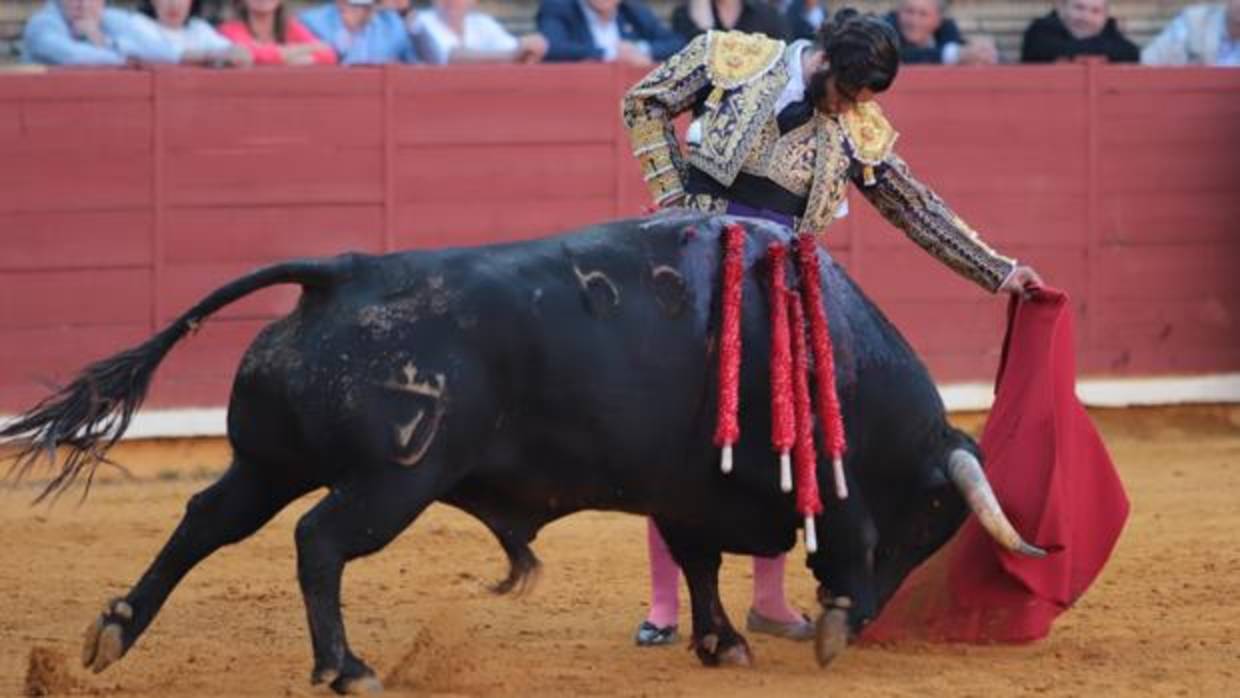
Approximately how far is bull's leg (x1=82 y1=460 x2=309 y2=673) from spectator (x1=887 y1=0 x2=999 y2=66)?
5.34 meters

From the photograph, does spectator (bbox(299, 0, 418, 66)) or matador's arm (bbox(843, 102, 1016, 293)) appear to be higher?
spectator (bbox(299, 0, 418, 66))

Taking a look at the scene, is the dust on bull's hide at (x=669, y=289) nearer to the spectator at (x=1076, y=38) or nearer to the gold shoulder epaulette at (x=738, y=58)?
the gold shoulder epaulette at (x=738, y=58)

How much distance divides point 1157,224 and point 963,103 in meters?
0.96

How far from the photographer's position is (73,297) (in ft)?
27.6

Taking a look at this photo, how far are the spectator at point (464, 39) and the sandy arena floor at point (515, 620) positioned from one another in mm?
1857

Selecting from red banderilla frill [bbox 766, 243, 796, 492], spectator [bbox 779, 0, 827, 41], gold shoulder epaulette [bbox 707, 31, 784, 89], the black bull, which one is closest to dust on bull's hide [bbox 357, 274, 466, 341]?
the black bull

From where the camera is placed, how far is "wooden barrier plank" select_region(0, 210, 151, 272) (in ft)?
27.2

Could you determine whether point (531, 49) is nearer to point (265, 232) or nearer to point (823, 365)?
point (265, 232)

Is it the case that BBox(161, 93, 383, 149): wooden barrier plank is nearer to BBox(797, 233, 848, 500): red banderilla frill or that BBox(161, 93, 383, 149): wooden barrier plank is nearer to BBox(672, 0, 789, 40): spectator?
BBox(672, 0, 789, 40): spectator

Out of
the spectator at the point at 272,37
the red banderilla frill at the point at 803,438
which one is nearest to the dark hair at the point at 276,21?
the spectator at the point at 272,37

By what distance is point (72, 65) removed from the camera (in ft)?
27.7

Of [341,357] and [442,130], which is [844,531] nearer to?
[341,357]

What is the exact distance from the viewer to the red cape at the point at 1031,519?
215 inches

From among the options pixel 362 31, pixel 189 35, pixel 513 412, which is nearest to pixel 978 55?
pixel 362 31
